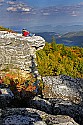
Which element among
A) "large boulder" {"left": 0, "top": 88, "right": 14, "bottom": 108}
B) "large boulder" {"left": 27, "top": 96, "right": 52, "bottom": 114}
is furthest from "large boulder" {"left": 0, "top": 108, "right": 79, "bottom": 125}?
"large boulder" {"left": 0, "top": 88, "right": 14, "bottom": 108}

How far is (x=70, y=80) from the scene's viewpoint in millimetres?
13602

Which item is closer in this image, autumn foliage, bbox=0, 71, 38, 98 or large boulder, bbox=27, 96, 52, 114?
large boulder, bbox=27, 96, 52, 114

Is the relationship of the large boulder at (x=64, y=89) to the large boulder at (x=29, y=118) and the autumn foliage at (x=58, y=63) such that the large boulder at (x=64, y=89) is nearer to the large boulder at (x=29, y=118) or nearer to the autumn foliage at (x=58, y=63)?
the large boulder at (x=29, y=118)

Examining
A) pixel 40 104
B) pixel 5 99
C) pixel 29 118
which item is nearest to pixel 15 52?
pixel 5 99

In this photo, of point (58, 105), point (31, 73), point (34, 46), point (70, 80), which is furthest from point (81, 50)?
point (58, 105)

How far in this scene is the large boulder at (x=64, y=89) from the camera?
40.3ft

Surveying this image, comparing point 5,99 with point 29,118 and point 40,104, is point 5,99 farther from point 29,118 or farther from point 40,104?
point 29,118

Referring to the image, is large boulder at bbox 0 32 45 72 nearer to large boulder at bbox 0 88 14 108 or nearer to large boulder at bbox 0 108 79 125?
large boulder at bbox 0 88 14 108

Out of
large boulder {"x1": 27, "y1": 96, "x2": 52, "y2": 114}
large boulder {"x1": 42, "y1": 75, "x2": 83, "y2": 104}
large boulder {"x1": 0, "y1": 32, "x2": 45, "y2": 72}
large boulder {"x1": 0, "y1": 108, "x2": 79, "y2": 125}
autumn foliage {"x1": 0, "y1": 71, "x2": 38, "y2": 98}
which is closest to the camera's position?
large boulder {"x1": 0, "y1": 108, "x2": 79, "y2": 125}

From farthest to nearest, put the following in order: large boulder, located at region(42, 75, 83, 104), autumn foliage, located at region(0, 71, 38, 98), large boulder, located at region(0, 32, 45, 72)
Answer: large boulder, located at region(0, 32, 45, 72), autumn foliage, located at region(0, 71, 38, 98), large boulder, located at region(42, 75, 83, 104)

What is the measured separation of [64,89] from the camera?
12.7 meters

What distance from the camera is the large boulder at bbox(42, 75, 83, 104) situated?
12281 mm

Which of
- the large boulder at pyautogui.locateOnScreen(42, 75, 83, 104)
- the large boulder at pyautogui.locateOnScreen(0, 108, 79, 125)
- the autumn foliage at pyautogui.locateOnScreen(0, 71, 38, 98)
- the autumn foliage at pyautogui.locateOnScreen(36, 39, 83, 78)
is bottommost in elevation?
the autumn foliage at pyautogui.locateOnScreen(36, 39, 83, 78)

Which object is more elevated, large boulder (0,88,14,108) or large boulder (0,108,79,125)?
large boulder (0,108,79,125)
